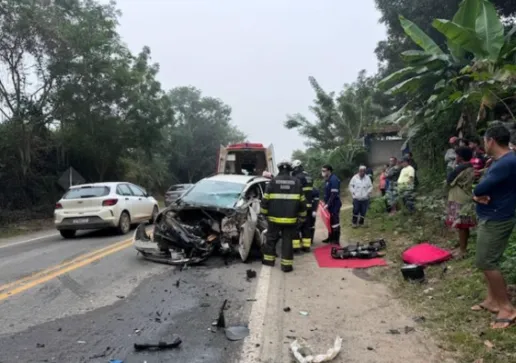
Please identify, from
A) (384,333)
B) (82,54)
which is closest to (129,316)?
(384,333)

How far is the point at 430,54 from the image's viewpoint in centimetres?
1010

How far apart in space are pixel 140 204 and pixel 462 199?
9424mm

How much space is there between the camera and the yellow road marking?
240 inches

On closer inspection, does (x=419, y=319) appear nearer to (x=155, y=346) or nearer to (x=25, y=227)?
(x=155, y=346)

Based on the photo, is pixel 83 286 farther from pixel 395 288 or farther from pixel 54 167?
pixel 54 167

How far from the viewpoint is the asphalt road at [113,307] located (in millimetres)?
3984

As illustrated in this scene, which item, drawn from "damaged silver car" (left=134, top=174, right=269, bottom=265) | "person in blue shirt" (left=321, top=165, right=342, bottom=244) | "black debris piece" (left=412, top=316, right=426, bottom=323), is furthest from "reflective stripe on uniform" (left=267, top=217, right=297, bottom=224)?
"black debris piece" (left=412, top=316, right=426, bottom=323)

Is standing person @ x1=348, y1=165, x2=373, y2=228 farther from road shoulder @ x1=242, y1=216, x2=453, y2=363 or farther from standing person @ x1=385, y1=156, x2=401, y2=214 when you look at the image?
road shoulder @ x1=242, y1=216, x2=453, y2=363

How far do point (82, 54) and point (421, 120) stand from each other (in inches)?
574

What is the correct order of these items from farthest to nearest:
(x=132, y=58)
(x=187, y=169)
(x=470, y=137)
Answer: (x=187, y=169) → (x=132, y=58) → (x=470, y=137)

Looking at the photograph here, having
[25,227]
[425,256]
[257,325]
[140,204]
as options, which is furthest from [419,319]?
[25,227]

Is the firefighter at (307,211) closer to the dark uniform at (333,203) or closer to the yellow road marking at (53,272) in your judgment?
the dark uniform at (333,203)

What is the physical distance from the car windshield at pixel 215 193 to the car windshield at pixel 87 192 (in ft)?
12.7

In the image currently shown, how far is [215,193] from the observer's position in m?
8.70
